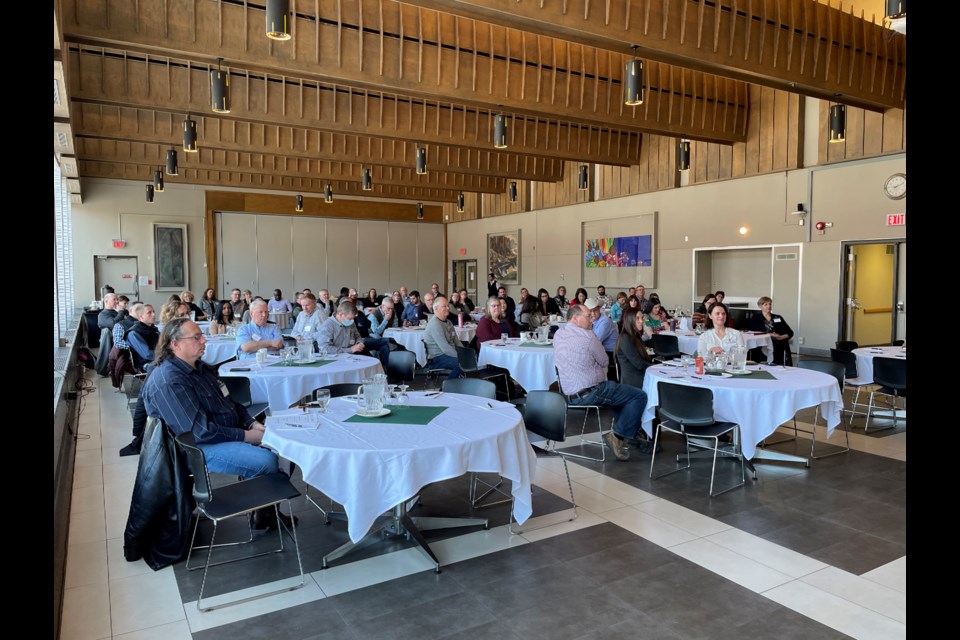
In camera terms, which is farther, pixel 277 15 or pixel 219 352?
pixel 219 352

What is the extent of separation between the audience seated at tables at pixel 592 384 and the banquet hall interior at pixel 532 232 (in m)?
0.29

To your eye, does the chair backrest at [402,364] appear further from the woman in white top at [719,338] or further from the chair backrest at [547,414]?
the woman in white top at [719,338]

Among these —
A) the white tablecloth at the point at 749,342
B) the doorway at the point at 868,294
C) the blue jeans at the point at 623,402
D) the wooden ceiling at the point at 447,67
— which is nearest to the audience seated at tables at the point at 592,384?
the blue jeans at the point at 623,402

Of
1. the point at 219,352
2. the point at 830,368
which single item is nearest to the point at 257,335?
the point at 219,352

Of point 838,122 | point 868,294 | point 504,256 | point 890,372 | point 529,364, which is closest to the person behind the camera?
point 890,372

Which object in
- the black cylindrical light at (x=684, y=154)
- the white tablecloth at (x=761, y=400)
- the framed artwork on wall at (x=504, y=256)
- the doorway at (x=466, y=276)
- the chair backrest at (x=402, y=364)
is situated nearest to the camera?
the white tablecloth at (x=761, y=400)

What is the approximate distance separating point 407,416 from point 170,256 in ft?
56.5

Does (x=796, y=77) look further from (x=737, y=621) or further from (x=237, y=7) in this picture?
(x=737, y=621)

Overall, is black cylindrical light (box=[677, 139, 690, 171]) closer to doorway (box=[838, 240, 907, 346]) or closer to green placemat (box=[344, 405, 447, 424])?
doorway (box=[838, 240, 907, 346])

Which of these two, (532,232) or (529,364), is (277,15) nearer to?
(529,364)

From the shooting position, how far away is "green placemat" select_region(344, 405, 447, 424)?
378 centimetres

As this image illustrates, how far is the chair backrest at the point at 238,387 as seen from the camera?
525cm

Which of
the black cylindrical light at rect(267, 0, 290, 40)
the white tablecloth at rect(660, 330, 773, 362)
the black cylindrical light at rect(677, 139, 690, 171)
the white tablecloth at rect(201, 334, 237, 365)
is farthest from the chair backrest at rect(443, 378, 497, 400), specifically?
the black cylindrical light at rect(677, 139, 690, 171)

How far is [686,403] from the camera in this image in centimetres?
484
